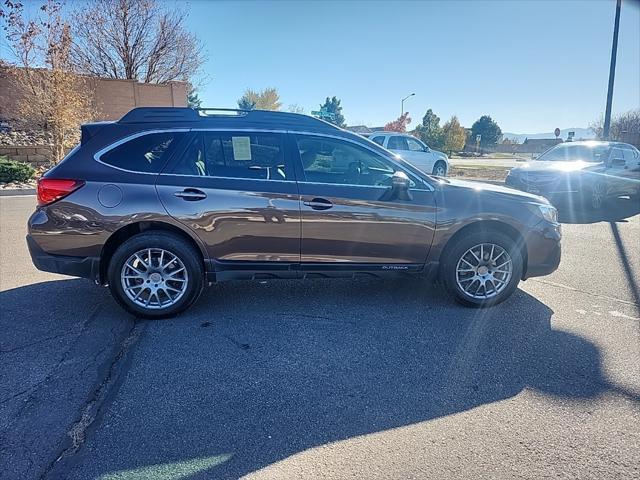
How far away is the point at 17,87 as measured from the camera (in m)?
15.8

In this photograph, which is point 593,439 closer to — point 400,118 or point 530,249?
point 530,249

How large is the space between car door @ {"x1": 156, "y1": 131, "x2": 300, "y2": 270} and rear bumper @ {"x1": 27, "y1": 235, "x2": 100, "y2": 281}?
895mm

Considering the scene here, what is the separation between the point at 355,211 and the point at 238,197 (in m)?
1.10

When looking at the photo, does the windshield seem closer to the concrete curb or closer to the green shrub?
the concrete curb

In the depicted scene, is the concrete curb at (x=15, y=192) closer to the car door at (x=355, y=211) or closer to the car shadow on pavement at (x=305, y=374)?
the car shadow on pavement at (x=305, y=374)

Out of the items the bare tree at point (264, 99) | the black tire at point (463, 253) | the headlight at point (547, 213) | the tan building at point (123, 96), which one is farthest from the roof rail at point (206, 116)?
the bare tree at point (264, 99)

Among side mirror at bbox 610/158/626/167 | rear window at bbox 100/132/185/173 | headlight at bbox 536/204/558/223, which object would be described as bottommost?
headlight at bbox 536/204/558/223

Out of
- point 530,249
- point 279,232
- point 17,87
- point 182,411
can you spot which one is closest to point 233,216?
point 279,232

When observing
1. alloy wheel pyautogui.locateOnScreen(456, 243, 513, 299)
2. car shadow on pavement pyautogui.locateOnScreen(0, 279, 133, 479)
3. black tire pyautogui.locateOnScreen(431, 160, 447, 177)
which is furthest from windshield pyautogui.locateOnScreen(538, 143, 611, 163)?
car shadow on pavement pyautogui.locateOnScreen(0, 279, 133, 479)

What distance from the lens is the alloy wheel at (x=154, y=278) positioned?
3859 millimetres

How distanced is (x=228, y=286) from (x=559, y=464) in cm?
358

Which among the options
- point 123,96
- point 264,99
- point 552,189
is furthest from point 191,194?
point 264,99

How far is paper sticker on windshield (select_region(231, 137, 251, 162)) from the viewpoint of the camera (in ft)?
13.1

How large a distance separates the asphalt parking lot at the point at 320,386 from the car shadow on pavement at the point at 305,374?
13mm
